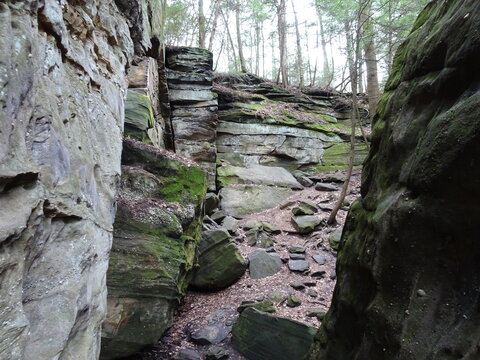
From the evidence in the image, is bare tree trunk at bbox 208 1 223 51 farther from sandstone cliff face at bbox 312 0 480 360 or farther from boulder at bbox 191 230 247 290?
sandstone cliff face at bbox 312 0 480 360

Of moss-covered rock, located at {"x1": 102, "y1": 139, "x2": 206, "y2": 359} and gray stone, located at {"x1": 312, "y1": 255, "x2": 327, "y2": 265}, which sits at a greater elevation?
moss-covered rock, located at {"x1": 102, "y1": 139, "x2": 206, "y2": 359}

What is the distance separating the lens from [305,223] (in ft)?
29.9

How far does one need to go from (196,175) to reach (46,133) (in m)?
4.63

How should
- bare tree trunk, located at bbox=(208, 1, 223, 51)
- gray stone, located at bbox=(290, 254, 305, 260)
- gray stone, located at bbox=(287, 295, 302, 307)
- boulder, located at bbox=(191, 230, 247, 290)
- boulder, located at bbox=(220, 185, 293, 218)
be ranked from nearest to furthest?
gray stone, located at bbox=(287, 295, 302, 307) → boulder, located at bbox=(191, 230, 247, 290) → gray stone, located at bbox=(290, 254, 305, 260) → boulder, located at bbox=(220, 185, 293, 218) → bare tree trunk, located at bbox=(208, 1, 223, 51)

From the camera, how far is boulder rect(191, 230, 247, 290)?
6559 millimetres

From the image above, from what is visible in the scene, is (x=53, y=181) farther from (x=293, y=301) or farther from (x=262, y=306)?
(x=293, y=301)

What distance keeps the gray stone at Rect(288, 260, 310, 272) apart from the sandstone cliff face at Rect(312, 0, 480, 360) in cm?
371

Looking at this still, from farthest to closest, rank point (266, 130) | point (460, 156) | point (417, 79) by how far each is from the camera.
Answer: point (266, 130) < point (417, 79) < point (460, 156)

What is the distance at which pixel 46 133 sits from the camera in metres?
2.23

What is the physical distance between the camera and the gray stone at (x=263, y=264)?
6941mm

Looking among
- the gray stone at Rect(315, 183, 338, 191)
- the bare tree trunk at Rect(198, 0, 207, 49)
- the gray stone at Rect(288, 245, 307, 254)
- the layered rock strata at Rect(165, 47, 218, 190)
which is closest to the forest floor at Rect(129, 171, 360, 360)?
the gray stone at Rect(288, 245, 307, 254)

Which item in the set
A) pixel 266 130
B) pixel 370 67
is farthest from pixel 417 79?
pixel 266 130

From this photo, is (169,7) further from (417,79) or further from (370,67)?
(417,79)

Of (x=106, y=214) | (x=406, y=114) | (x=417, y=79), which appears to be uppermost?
(x=417, y=79)
